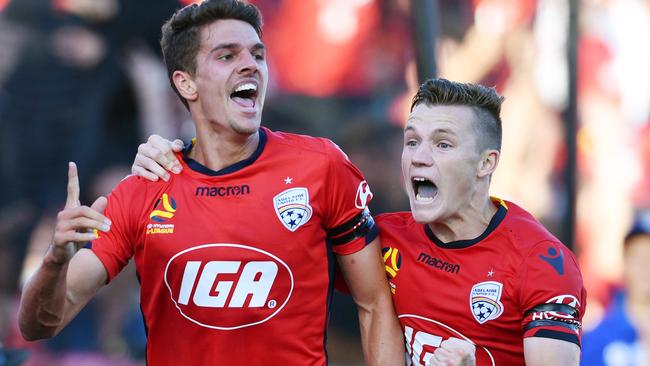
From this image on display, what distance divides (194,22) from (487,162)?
131 cm

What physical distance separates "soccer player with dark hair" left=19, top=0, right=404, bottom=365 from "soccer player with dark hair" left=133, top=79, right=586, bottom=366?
0.14 metres

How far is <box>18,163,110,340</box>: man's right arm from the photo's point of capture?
3.50 m

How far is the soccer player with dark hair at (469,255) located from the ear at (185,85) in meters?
0.22

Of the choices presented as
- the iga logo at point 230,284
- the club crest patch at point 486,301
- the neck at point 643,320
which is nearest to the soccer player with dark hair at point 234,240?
the iga logo at point 230,284

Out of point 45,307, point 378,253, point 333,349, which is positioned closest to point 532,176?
point 333,349

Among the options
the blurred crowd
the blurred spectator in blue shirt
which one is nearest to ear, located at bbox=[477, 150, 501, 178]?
the blurred spectator in blue shirt

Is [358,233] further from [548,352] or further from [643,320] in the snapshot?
[643,320]

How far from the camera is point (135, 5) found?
25.9ft

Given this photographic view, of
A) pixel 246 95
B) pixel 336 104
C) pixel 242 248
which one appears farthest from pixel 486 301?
pixel 336 104

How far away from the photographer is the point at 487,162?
4066mm

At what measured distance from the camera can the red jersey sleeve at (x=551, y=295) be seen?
3627 mm

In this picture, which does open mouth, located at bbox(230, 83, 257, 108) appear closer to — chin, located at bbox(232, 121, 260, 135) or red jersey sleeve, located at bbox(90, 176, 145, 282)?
chin, located at bbox(232, 121, 260, 135)

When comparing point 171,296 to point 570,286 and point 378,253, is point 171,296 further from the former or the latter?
point 570,286

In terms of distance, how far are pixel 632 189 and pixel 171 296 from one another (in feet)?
22.6
